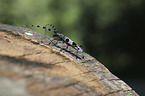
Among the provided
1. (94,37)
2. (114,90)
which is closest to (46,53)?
(114,90)

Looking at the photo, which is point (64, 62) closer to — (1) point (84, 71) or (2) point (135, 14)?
(1) point (84, 71)

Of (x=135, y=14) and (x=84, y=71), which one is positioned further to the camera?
(x=135, y=14)

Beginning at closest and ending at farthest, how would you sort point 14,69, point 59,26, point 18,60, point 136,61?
point 14,69
point 18,60
point 59,26
point 136,61

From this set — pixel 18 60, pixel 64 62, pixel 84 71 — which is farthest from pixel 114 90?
pixel 18 60

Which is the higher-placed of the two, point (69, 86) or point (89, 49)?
point (89, 49)

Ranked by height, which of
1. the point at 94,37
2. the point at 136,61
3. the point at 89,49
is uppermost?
the point at 94,37

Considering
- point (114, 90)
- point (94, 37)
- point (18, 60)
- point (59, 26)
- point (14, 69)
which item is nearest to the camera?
point (14, 69)

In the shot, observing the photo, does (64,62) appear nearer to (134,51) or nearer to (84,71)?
(84,71)
